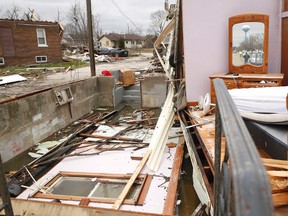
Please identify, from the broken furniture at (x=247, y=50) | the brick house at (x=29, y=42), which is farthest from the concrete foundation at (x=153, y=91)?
the brick house at (x=29, y=42)

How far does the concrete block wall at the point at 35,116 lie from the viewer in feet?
19.6

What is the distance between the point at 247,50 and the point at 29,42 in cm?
1750

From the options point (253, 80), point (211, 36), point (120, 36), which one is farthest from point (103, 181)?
point (120, 36)

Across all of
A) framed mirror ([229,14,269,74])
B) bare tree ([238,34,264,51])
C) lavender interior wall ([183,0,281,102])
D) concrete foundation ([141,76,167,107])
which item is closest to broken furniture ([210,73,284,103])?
framed mirror ([229,14,269,74])

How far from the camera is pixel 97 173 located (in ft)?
16.6

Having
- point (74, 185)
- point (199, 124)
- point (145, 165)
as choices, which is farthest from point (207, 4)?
point (74, 185)

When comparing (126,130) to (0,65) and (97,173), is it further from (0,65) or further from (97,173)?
(0,65)

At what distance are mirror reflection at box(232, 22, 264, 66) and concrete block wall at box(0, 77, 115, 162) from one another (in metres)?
5.34

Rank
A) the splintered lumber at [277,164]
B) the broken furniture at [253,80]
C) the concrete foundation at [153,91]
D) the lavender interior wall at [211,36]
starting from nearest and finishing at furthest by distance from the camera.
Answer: the splintered lumber at [277,164], the broken furniture at [253,80], the lavender interior wall at [211,36], the concrete foundation at [153,91]

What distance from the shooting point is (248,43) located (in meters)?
4.84

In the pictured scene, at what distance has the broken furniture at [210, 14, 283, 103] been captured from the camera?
15.2ft

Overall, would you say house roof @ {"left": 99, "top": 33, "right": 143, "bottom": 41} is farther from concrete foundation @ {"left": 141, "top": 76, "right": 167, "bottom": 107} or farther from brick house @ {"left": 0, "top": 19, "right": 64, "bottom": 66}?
concrete foundation @ {"left": 141, "top": 76, "right": 167, "bottom": 107}

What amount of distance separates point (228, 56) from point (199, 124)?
76.6 inches

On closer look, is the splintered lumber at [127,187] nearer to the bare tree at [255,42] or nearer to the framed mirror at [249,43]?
the framed mirror at [249,43]
